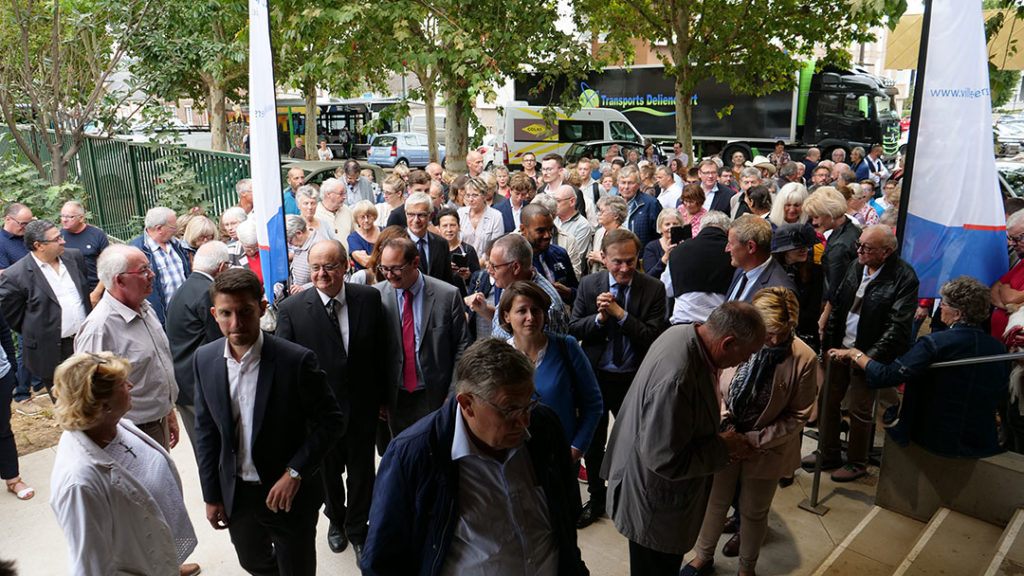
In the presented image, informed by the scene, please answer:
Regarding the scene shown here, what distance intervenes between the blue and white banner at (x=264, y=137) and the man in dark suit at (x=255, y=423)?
4.09 feet

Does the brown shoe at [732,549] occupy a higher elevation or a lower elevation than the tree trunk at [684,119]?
lower

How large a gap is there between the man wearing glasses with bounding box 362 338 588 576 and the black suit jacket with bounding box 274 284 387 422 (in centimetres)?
178

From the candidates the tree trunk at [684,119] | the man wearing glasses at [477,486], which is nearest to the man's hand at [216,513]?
the man wearing glasses at [477,486]

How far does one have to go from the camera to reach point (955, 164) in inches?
167

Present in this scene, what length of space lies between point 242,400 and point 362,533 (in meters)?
1.57

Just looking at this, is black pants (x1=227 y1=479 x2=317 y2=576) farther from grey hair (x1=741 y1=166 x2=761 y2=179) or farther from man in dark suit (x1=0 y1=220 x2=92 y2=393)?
grey hair (x1=741 y1=166 x2=761 y2=179)

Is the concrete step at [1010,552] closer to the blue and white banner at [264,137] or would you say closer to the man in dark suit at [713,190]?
the blue and white banner at [264,137]

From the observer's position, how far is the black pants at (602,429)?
4590mm

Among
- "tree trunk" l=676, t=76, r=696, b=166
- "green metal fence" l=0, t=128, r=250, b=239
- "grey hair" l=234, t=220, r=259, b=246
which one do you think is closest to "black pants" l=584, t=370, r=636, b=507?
"grey hair" l=234, t=220, r=259, b=246

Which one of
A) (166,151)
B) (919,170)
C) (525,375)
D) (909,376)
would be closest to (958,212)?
(919,170)

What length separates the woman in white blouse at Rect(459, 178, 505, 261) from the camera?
7035 millimetres

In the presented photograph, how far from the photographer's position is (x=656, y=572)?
3.40m

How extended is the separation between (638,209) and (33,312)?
18.6 ft

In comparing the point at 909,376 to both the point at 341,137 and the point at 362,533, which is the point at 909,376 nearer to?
the point at 362,533
